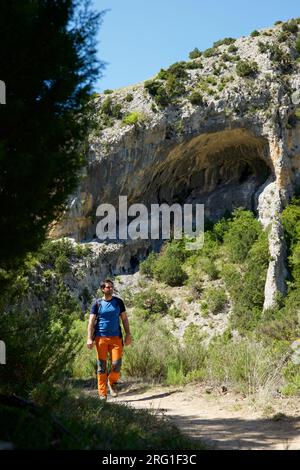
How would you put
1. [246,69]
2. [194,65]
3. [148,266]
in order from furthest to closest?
[194,65], [246,69], [148,266]

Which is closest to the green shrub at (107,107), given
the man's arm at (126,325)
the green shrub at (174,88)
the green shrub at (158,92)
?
the green shrub at (158,92)

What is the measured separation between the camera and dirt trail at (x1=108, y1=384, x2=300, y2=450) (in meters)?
5.20

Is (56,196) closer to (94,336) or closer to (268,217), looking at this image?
(94,336)

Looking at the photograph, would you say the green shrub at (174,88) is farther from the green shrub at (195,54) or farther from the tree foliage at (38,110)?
the tree foliage at (38,110)

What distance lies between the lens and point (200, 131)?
2858 centimetres

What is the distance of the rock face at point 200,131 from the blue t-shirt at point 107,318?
63.3 ft

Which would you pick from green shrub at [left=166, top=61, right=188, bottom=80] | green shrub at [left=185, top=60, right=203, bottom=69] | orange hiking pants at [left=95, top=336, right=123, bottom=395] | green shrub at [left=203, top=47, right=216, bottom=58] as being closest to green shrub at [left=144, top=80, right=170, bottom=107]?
green shrub at [left=166, top=61, right=188, bottom=80]

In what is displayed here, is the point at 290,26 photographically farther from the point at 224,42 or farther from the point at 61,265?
the point at 61,265

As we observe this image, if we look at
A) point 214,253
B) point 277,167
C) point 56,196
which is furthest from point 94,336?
point 277,167

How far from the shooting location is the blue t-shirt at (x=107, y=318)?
25.8 ft

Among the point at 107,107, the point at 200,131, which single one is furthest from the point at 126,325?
the point at 107,107

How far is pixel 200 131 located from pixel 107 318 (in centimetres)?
2220

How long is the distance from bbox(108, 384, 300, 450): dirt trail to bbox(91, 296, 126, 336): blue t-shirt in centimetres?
128

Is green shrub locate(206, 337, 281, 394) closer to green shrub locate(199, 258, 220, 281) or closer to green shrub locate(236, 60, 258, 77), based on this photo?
green shrub locate(199, 258, 220, 281)
